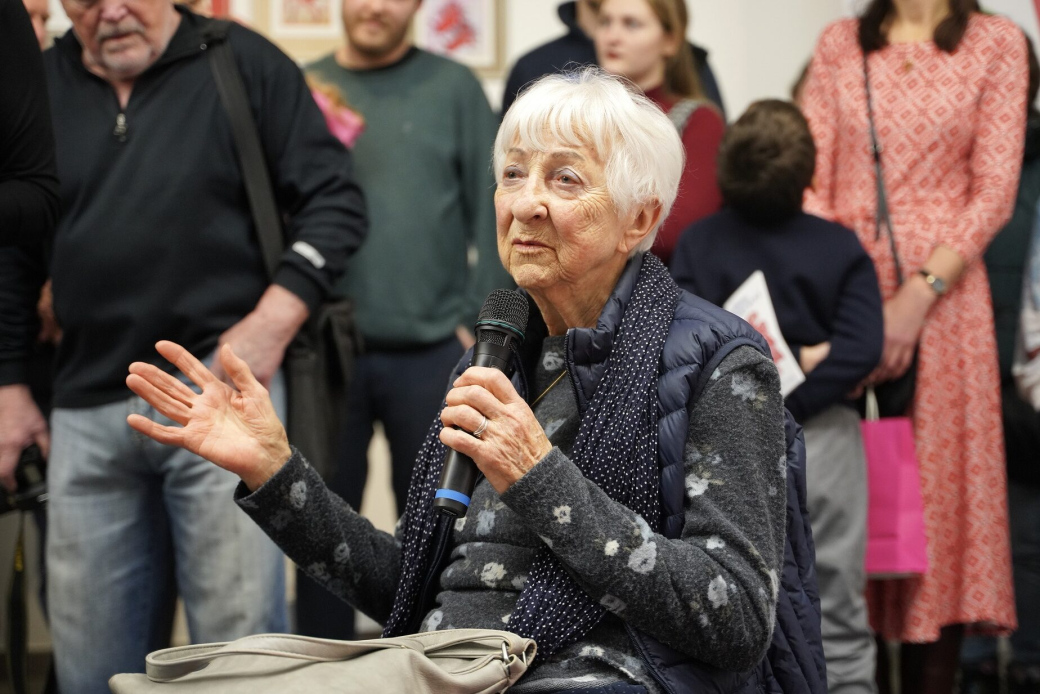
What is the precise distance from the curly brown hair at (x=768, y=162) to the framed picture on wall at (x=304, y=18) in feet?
7.76

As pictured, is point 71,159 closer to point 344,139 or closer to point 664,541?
point 344,139

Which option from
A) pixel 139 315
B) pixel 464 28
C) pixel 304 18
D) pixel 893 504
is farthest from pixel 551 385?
pixel 304 18

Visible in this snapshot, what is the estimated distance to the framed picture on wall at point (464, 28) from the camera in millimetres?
4672

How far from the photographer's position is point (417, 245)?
10.5 feet

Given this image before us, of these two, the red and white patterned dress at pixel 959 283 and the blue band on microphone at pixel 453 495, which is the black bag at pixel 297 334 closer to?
the blue band on microphone at pixel 453 495

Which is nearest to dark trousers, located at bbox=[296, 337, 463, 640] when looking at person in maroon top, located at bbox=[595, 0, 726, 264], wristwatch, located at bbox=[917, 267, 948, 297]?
person in maroon top, located at bbox=[595, 0, 726, 264]

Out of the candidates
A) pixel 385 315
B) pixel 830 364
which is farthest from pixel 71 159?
pixel 830 364

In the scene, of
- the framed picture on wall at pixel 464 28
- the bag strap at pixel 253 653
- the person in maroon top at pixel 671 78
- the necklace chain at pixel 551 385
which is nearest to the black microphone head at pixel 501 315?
the necklace chain at pixel 551 385

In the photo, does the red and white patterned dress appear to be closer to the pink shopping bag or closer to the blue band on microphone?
the pink shopping bag

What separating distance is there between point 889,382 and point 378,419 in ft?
4.53

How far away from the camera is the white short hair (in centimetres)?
181

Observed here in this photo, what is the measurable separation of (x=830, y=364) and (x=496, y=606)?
1311 mm

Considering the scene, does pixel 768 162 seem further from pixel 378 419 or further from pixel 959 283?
pixel 378 419

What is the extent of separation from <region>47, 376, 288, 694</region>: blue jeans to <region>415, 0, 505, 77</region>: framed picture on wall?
2653 millimetres
